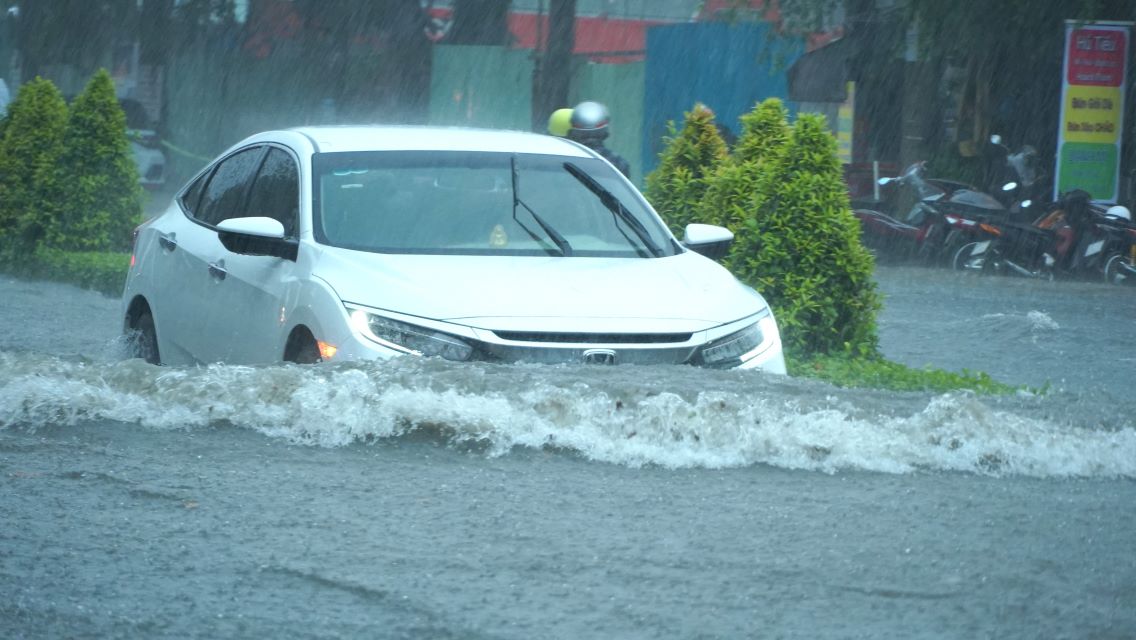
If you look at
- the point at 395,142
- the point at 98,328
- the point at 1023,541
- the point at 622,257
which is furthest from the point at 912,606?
the point at 98,328

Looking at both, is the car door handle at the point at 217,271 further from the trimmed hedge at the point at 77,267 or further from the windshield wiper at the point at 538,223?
the trimmed hedge at the point at 77,267

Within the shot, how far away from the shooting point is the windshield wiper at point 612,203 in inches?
286

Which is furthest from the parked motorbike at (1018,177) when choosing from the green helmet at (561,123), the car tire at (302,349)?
the car tire at (302,349)

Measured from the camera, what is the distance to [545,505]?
16.1ft

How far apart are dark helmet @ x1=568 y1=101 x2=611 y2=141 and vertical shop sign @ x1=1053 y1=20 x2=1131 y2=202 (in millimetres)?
9251

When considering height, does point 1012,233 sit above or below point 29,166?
above

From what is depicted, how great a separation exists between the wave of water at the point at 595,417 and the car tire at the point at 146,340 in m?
2.08

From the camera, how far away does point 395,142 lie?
24.0 feet

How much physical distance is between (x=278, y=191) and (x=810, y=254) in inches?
119

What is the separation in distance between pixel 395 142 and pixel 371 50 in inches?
1094

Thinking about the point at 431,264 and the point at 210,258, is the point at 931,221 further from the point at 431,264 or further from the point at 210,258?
the point at 431,264

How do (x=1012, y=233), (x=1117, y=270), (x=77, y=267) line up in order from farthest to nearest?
(x=1012, y=233) < (x=1117, y=270) < (x=77, y=267)

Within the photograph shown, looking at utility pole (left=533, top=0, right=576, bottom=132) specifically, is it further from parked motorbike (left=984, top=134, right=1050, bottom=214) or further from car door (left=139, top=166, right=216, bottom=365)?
car door (left=139, top=166, right=216, bottom=365)

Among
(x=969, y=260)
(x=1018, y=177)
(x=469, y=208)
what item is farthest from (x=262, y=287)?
(x=1018, y=177)
